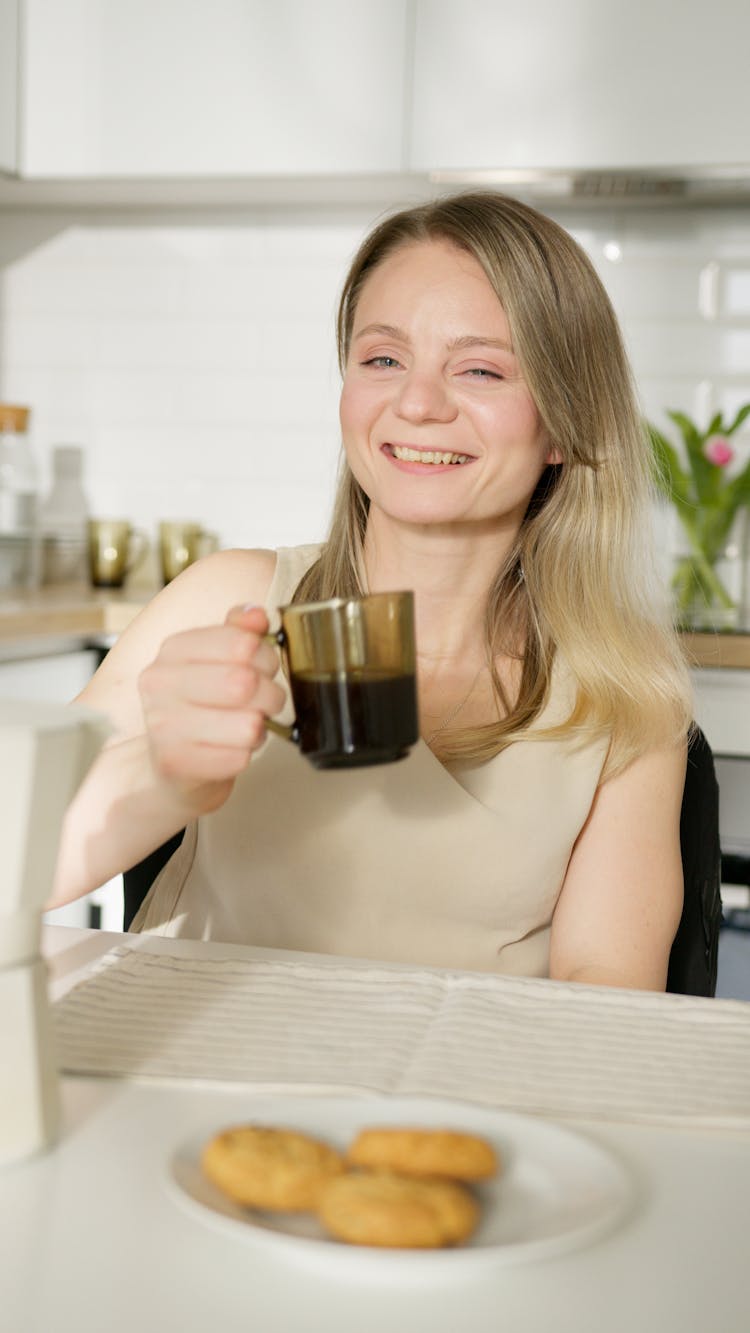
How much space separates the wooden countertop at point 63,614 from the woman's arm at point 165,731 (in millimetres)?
920

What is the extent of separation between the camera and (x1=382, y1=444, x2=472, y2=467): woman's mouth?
1379mm

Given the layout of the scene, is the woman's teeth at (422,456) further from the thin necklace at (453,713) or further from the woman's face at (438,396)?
the thin necklace at (453,713)

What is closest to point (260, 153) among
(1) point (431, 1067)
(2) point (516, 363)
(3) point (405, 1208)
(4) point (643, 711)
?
(2) point (516, 363)

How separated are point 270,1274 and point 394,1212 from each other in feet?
0.16

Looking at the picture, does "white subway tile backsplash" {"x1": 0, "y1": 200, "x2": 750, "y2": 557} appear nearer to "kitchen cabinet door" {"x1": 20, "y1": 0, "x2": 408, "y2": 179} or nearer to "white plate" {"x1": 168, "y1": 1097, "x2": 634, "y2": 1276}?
"kitchen cabinet door" {"x1": 20, "y1": 0, "x2": 408, "y2": 179}

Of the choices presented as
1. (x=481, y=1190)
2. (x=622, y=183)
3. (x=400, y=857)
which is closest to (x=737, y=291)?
(x=622, y=183)

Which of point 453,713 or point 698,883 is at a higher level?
point 453,713

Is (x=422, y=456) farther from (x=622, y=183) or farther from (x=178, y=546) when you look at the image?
(x=178, y=546)

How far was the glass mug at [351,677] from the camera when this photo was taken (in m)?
0.84

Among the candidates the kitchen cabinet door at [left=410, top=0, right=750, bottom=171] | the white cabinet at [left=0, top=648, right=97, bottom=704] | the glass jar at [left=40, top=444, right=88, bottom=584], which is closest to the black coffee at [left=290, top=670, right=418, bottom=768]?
the white cabinet at [left=0, top=648, right=97, bottom=704]

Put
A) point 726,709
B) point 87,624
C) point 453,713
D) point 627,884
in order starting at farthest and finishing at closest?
point 87,624
point 726,709
point 453,713
point 627,884

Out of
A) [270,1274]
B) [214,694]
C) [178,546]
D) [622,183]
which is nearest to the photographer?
[270,1274]

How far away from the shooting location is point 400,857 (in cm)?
129

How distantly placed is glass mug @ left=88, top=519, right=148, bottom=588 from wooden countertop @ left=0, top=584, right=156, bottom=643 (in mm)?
165
